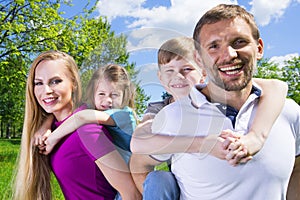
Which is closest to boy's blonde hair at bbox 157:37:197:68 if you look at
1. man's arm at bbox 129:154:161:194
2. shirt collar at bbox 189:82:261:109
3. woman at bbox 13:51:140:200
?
shirt collar at bbox 189:82:261:109

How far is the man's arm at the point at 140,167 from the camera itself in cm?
211

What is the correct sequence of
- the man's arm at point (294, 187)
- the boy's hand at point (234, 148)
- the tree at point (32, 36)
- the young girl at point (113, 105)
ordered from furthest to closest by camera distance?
the tree at point (32, 36) → the man's arm at point (294, 187) → the young girl at point (113, 105) → the boy's hand at point (234, 148)

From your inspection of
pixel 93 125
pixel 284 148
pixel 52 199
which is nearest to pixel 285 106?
pixel 284 148

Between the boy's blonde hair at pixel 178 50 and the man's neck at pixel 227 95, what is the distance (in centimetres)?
16

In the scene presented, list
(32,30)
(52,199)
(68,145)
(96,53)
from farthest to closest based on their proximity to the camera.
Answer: (32,30), (52,199), (68,145), (96,53)

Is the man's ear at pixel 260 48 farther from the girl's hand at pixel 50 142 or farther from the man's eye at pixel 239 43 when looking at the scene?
the girl's hand at pixel 50 142

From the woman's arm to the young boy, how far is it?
314 mm

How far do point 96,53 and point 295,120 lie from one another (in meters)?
1.04

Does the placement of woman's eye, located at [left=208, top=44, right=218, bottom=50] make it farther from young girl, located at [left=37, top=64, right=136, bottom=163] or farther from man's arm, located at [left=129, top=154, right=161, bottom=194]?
man's arm, located at [left=129, top=154, right=161, bottom=194]

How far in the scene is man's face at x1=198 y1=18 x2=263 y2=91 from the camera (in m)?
1.85

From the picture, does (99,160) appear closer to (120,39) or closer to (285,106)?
(120,39)

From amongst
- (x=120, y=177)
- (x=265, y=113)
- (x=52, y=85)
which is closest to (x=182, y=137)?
(x=265, y=113)

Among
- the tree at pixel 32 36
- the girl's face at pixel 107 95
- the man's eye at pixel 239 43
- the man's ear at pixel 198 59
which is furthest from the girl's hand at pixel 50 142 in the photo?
the tree at pixel 32 36

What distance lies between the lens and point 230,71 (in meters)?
1.86
